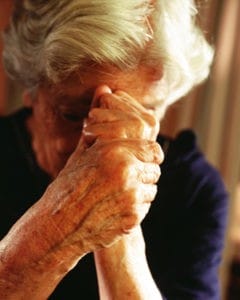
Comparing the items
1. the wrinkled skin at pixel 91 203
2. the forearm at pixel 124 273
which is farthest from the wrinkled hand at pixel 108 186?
the forearm at pixel 124 273

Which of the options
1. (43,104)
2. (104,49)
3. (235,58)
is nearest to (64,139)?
(43,104)

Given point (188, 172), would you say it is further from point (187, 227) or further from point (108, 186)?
point (108, 186)

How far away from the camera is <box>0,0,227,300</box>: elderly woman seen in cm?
75

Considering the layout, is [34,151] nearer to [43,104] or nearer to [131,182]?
[43,104]

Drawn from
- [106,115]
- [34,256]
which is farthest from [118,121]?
[34,256]

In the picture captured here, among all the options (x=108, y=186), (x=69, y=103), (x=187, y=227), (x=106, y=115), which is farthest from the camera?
(x=187, y=227)

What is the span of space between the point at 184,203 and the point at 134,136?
1.65ft

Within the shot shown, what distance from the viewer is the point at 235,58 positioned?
205 cm

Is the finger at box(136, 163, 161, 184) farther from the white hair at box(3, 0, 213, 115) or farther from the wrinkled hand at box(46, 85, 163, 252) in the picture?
the white hair at box(3, 0, 213, 115)

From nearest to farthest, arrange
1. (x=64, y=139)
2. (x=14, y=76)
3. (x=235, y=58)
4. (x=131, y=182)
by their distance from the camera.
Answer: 1. (x=131, y=182)
2. (x=64, y=139)
3. (x=14, y=76)
4. (x=235, y=58)

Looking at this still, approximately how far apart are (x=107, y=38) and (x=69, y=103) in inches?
6.6

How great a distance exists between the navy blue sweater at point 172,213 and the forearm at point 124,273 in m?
0.24

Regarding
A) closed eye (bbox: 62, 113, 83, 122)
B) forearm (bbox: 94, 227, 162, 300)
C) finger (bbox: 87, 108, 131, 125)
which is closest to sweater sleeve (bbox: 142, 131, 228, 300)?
forearm (bbox: 94, 227, 162, 300)

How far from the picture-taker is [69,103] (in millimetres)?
987
